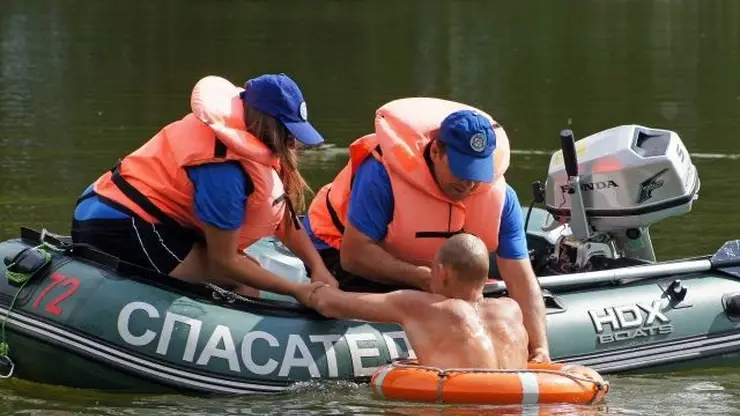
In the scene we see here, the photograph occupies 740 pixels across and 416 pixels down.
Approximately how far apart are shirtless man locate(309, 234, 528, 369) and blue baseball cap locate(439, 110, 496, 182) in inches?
15.8

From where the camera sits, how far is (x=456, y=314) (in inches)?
258

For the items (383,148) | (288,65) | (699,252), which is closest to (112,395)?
(383,148)

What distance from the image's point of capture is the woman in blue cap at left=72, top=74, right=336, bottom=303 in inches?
270

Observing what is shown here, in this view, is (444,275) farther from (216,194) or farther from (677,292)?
(677,292)

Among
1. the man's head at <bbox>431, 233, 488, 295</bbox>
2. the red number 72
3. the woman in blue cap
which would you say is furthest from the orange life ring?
the red number 72

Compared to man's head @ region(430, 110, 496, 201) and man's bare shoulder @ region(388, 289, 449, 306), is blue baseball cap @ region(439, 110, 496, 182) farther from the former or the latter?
man's bare shoulder @ region(388, 289, 449, 306)

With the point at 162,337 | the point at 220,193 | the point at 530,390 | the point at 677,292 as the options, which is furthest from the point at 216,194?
the point at 677,292

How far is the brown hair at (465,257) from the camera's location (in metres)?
6.46


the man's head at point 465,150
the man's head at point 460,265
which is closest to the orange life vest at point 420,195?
the man's head at point 465,150

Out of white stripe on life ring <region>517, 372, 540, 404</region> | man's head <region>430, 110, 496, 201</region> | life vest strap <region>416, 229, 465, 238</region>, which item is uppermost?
man's head <region>430, 110, 496, 201</region>

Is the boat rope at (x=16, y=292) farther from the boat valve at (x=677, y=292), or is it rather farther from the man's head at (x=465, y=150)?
the boat valve at (x=677, y=292)

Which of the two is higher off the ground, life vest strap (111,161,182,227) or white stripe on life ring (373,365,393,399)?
life vest strap (111,161,182,227)

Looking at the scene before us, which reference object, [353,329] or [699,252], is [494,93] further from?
[353,329]

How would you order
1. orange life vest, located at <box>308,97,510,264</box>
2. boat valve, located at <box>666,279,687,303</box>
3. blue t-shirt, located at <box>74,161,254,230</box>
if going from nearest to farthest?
1. blue t-shirt, located at <box>74,161,254,230</box>
2. orange life vest, located at <box>308,97,510,264</box>
3. boat valve, located at <box>666,279,687,303</box>
